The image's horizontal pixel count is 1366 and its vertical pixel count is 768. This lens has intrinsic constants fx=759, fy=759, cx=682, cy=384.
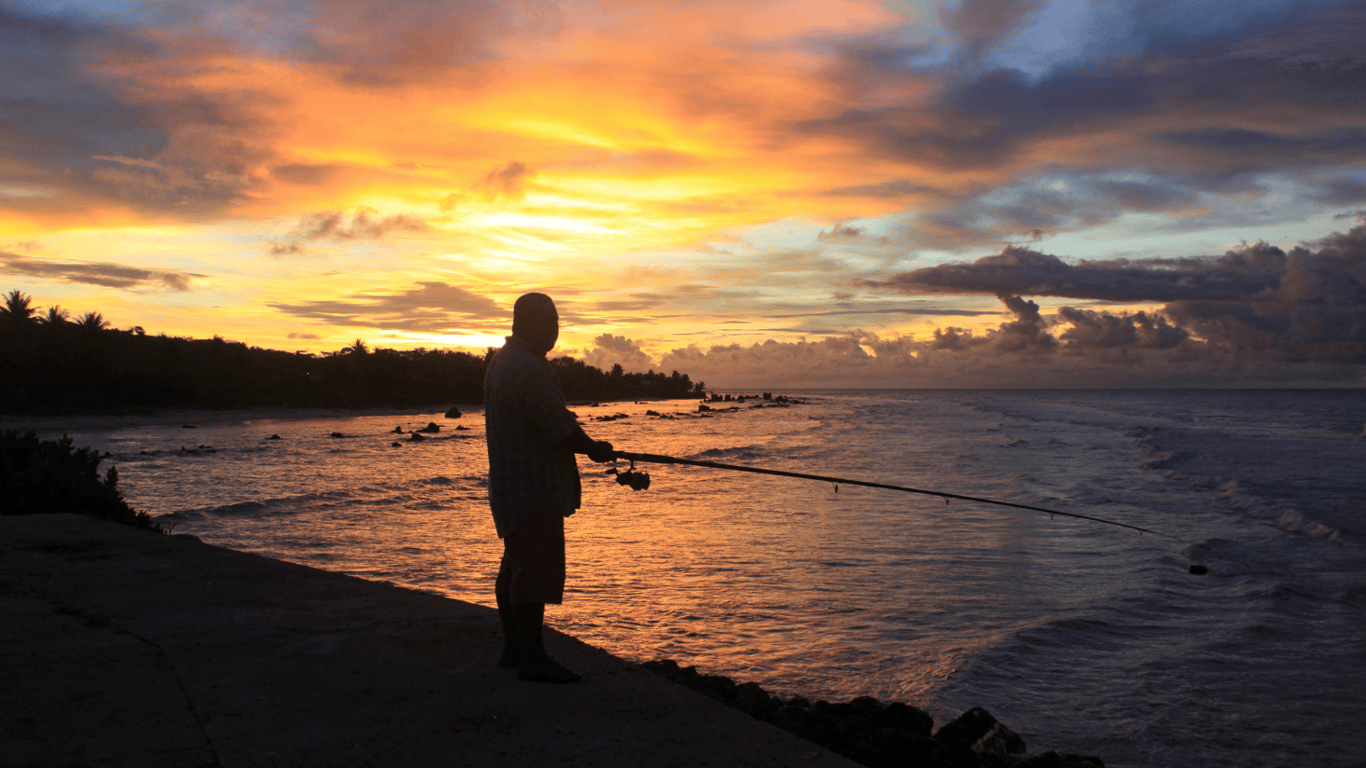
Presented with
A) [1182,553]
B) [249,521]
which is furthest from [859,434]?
[249,521]

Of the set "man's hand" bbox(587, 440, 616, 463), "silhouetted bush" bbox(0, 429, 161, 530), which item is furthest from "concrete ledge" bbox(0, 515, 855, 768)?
"silhouetted bush" bbox(0, 429, 161, 530)

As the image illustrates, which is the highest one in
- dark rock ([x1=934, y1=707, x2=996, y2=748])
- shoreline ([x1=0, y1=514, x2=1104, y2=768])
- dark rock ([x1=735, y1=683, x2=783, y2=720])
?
shoreline ([x1=0, y1=514, x2=1104, y2=768])

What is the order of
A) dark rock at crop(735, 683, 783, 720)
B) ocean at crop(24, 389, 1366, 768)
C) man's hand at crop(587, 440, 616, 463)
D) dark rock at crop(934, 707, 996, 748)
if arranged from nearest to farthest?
man's hand at crop(587, 440, 616, 463), dark rock at crop(934, 707, 996, 748), dark rock at crop(735, 683, 783, 720), ocean at crop(24, 389, 1366, 768)

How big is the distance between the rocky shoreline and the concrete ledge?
77 cm

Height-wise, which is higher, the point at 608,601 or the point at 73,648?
the point at 73,648

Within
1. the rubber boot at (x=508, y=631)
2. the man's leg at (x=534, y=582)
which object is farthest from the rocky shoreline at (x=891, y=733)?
the rubber boot at (x=508, y=631)

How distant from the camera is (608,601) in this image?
773cm

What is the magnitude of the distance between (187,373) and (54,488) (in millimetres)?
40736

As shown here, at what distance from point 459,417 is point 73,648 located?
4701 cm

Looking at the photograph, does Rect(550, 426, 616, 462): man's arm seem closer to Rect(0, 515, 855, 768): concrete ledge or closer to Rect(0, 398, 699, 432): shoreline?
Rect(0, 515, 855, 768): concrete ledge

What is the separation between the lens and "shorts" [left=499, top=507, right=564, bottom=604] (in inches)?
158

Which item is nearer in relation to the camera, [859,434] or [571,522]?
[571,522]

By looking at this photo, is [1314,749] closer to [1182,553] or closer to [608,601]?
A: [608,601]

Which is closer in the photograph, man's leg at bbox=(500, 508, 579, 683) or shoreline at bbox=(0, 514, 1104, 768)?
shoreline at bbox=(0, 514, 1104, 768)
